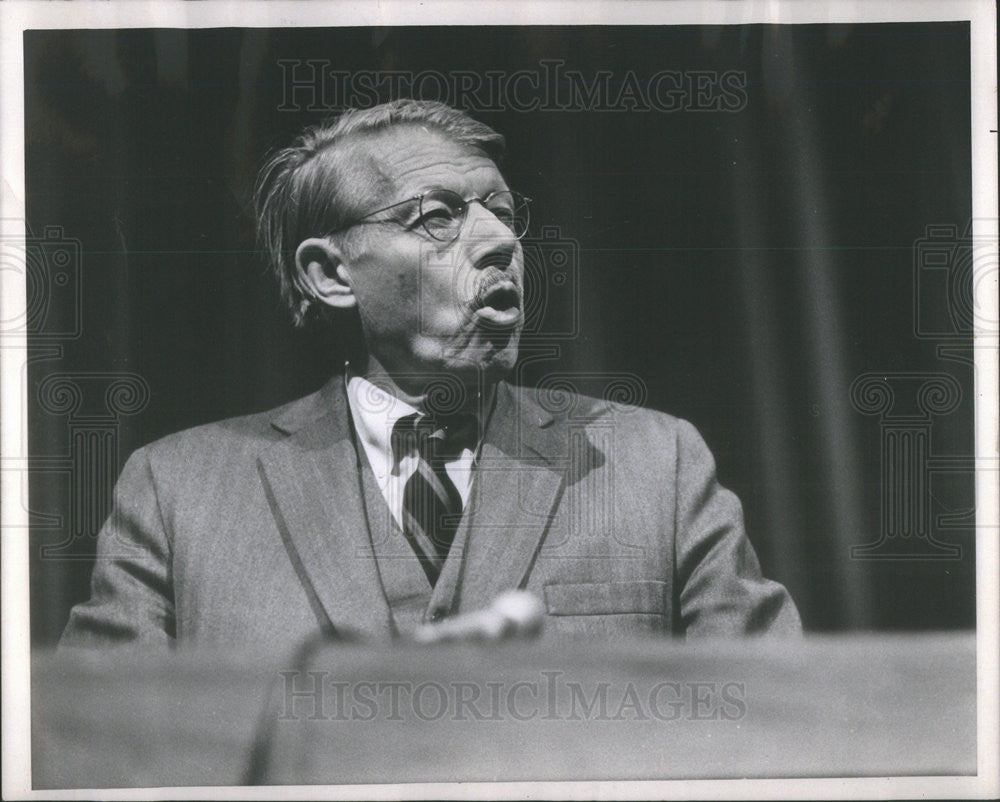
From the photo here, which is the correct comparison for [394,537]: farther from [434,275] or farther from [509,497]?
[434,275]

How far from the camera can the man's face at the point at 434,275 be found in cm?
250

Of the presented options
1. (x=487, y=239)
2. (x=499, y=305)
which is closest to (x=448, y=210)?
(x=487, y=239)

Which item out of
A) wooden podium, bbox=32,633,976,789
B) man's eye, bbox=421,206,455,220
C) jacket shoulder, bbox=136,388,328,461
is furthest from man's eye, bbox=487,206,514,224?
wooden podium, bbox=32,633,976,789

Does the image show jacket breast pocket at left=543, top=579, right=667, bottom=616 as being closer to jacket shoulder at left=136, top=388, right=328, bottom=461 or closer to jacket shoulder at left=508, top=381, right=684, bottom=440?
A: jacket shoulder at left=508, top=381, right=684, bottom=440

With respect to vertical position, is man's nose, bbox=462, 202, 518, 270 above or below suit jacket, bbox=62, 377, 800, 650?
above

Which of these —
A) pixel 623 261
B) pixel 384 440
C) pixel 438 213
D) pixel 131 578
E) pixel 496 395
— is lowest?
pixel 131 578

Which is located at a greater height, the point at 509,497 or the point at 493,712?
the point at 509,497

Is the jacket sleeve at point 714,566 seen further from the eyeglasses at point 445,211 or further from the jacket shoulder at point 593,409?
the eyeglasses at point 445,211

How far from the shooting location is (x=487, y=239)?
8.27 feet

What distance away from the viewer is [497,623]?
2531 millimetres

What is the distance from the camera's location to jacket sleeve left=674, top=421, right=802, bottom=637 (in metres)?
2.55

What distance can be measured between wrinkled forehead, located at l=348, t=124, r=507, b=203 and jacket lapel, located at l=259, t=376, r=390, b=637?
0.51 m

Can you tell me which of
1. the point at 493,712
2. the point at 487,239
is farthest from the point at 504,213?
the point at 493,712

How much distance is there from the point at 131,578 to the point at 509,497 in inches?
38.2
